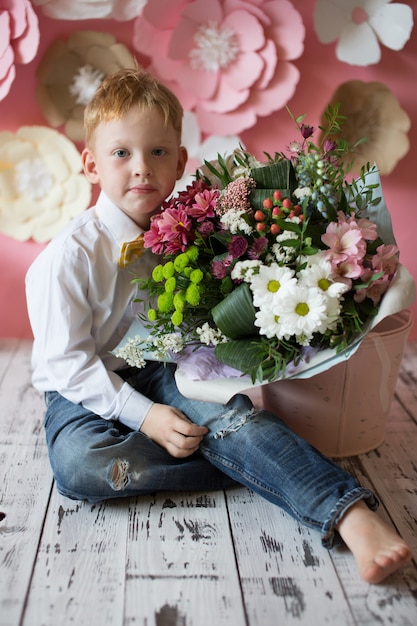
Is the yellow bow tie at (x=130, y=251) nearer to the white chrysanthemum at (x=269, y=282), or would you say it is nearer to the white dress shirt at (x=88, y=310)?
the white dress shirt at (x=88, y=310)

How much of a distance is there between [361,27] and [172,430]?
1330mm

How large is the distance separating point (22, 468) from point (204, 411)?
40cm

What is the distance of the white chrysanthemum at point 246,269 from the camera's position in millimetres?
1208

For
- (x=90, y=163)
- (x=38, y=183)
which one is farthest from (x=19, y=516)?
(x=38, y=183)

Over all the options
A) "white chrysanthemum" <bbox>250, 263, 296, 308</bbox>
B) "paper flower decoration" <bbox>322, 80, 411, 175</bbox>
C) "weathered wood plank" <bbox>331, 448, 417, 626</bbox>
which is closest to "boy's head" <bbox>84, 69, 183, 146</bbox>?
"white chrysanthemum" <bbox>250, 263, 296, 308</bbox>

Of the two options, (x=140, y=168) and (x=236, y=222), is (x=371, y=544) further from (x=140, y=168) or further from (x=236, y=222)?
(x=140, y=168)

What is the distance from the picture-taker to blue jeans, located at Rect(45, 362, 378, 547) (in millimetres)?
1177

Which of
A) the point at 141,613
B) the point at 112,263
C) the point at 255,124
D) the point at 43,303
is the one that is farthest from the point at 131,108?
the point at 141,613

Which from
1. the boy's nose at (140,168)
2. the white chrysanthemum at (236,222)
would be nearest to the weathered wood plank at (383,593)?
the white chrysanthemum at (236,222)

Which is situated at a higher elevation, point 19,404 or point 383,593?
point 383,593

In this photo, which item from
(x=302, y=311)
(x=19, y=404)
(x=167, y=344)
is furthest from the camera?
(x=19, y=404)

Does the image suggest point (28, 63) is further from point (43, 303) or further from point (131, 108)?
point (43, 303)

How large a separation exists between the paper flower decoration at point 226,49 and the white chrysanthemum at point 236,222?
2.84ft

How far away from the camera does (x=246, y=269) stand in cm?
122
